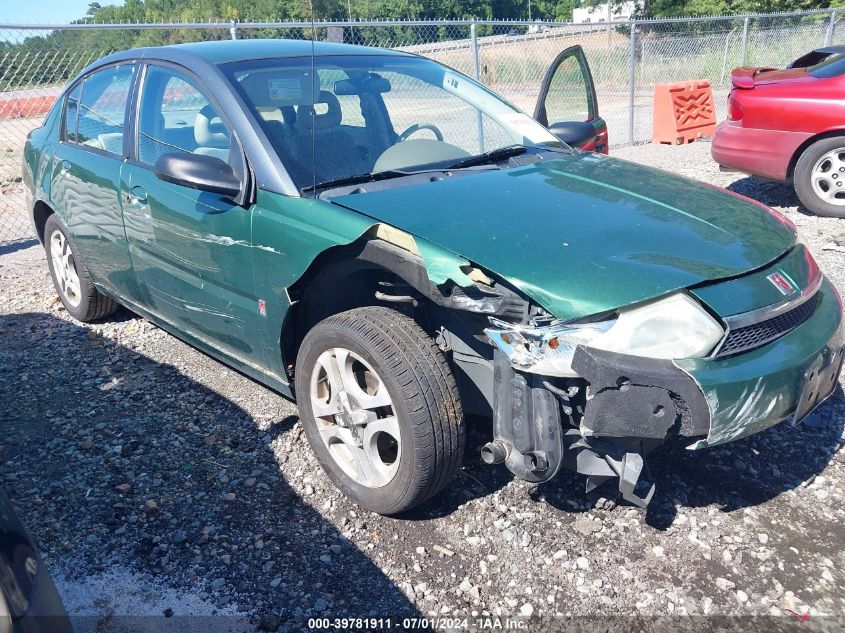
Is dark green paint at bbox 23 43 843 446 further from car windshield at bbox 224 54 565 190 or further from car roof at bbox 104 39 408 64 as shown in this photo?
car windshield at bbox 224 54 565 190

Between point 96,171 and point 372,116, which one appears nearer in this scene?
point 372,116

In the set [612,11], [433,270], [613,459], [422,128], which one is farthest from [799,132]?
[612,11]

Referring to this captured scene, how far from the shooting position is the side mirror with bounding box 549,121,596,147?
425 cm

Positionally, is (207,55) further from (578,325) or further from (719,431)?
(719,431)

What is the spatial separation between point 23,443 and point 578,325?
9.47ft

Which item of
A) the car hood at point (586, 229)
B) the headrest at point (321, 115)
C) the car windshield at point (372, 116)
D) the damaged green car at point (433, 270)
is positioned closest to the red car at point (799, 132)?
the damaged green car at point (433, 270)

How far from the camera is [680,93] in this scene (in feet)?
39.7

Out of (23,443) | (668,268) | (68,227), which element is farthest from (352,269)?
(68,227)

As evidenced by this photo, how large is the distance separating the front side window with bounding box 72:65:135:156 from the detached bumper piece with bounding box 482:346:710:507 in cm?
281

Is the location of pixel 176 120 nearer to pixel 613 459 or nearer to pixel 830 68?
pixel 613 459

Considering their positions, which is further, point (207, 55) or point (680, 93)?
point (680, 93)

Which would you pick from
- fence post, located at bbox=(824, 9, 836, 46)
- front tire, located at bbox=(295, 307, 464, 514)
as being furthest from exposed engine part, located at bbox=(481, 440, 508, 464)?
fence post, located at bbox=(824, 9, 836, 46)

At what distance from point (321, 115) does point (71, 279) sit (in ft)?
8.91

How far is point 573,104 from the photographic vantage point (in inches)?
243
